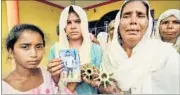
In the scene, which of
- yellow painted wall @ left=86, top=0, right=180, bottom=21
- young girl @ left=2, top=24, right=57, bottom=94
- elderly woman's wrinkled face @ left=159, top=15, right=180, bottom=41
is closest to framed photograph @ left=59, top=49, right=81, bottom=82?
young girl @ left=2, top=24, right=57, bottom=94

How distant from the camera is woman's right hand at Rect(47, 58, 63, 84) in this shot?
1.43 meters

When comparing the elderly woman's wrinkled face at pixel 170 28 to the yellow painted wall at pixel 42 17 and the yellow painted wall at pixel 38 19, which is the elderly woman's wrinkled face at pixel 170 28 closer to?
the yellow painted wall at pixel 42 17

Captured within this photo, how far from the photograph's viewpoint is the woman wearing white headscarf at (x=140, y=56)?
4.47ft

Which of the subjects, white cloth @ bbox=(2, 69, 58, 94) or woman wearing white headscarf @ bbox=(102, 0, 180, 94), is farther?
white cloth @ bbox=(2, 69, 58, 94)

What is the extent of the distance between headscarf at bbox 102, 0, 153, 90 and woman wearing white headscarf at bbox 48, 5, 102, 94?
6 centimetres

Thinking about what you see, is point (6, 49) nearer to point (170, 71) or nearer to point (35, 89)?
point (35, 89)

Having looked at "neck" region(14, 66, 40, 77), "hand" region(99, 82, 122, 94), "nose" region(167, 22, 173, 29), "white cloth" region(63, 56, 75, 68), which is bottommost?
"hand" region(99, 82, 122, 94)

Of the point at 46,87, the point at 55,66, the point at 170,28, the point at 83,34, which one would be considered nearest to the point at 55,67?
the point at 55,66

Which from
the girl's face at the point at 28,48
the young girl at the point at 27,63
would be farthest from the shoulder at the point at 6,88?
the girl's face at the point at 28,48

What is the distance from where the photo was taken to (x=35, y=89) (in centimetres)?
146

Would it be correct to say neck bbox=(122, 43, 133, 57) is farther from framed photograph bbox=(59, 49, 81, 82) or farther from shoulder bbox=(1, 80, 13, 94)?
shoulder bbox=(1, 80, 13, 94)

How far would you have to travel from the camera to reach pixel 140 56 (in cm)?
138

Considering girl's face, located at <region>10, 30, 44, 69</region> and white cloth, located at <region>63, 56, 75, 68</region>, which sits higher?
girl's face, located at <region>10, 30, 44, 69</region>

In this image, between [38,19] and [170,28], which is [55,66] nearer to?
[38,19]
